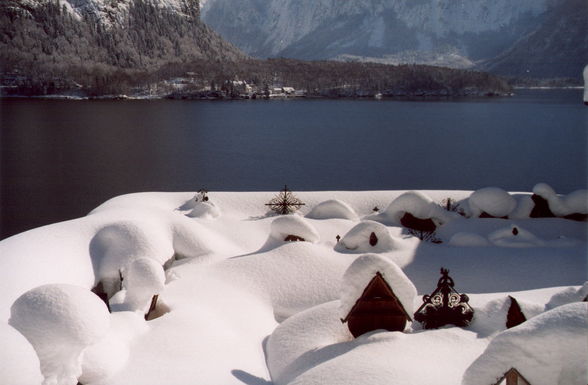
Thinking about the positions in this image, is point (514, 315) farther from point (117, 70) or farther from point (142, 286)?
point (117, 70)

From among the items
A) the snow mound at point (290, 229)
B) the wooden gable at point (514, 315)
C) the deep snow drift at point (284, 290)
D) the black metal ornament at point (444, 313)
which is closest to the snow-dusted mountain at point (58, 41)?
the deep snow drift at point (284, 290)

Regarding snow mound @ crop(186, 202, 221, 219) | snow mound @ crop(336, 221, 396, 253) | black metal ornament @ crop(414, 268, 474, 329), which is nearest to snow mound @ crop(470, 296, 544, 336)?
black metal ornament @ crop(414, 268, 474, 329)

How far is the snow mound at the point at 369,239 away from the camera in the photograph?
21297 mm

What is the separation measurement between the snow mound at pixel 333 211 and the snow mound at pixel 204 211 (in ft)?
14.0

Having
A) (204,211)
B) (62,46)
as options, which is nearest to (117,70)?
(62,46)

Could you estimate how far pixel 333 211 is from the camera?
26406 millimetres

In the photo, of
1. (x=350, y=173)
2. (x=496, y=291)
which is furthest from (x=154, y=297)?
(x=350, y=173)

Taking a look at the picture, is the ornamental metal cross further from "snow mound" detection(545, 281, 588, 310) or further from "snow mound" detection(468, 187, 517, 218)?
"snow mound" detection(545, 281, 588, 310)

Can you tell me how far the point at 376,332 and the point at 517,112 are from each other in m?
104

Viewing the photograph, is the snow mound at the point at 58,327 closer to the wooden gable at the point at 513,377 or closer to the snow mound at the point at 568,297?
the wooden gable at the point at 513,377

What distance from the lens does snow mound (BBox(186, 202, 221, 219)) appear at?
26.0m

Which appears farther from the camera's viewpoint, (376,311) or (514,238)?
(514,238)

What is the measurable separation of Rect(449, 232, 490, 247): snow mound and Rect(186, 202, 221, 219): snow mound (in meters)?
10.4

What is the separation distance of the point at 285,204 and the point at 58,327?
57.2ft
